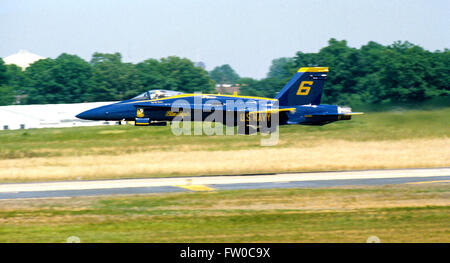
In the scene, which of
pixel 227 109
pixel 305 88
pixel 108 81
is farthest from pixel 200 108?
pixel 108 81

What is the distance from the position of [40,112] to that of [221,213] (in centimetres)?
3942

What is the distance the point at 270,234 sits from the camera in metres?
13.6

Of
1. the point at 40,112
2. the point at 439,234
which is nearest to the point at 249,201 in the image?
the point at 439,234

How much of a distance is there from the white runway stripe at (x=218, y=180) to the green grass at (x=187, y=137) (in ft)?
19.1

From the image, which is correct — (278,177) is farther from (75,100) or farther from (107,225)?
(75,100)

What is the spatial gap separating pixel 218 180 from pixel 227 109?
22.5ft

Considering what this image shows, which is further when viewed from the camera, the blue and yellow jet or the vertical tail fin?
the vertical tail fin

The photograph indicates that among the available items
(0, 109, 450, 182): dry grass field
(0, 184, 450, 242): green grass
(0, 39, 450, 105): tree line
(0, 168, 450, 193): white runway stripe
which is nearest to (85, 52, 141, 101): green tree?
(0, 39, 450, 105): tree line

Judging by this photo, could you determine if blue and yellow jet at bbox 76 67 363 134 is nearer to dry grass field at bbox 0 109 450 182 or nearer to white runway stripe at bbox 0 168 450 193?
dry grass field at bbox 0 109 450 182

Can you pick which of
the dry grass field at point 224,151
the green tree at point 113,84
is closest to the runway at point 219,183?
the dry grass field at point 224,151

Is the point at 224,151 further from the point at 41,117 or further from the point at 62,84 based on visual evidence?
the point at 62,84

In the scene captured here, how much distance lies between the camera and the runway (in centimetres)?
2083

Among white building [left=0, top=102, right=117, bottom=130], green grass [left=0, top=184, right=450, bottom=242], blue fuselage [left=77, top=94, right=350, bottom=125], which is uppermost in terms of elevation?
blue fuselage [left=77, top=94, right=350, bottom=125]

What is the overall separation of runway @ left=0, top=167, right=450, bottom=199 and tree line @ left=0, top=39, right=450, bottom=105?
A: 19.0 meters
